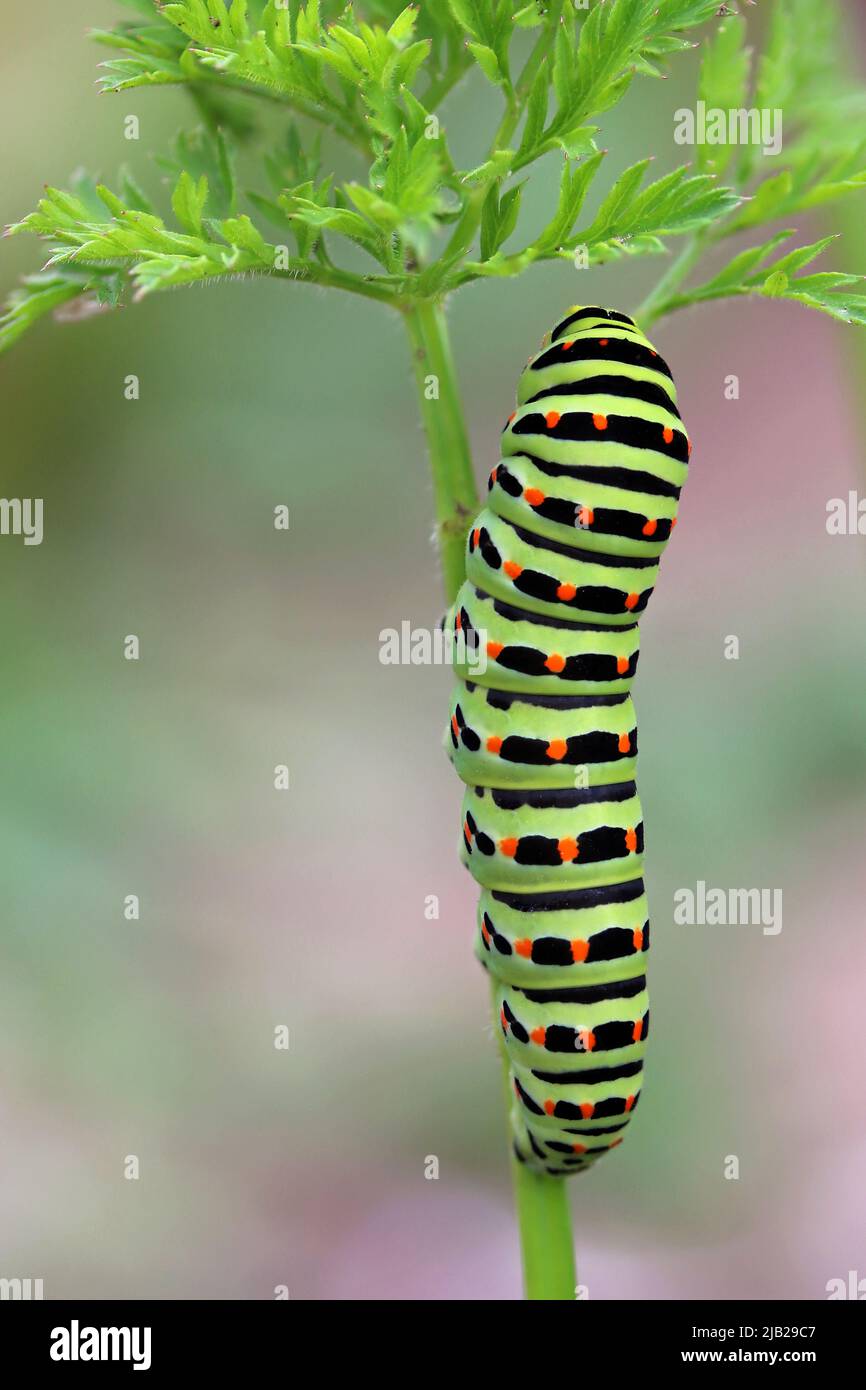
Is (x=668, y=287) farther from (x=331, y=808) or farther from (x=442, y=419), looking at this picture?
(x=331, y=808)

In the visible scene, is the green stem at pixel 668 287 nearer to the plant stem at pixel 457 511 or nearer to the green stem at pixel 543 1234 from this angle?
the plant stem at pixel 457 511

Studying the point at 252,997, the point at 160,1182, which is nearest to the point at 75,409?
the point at 252,997

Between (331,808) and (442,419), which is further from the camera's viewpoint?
(331,808)

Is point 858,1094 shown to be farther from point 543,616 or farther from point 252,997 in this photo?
point 543,616

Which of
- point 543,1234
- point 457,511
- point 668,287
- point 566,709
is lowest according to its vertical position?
point 543,1234

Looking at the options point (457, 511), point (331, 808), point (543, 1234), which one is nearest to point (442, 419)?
point (457, 511)

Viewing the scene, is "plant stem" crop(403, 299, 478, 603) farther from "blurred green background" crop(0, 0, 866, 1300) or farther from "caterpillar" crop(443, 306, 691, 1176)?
"blurred green background" crop(0, 0, 866, 1300)

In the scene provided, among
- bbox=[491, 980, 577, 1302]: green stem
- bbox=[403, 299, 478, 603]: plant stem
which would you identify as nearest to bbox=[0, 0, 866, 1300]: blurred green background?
bbox=[491, 980, 577, 1302]: green stem
